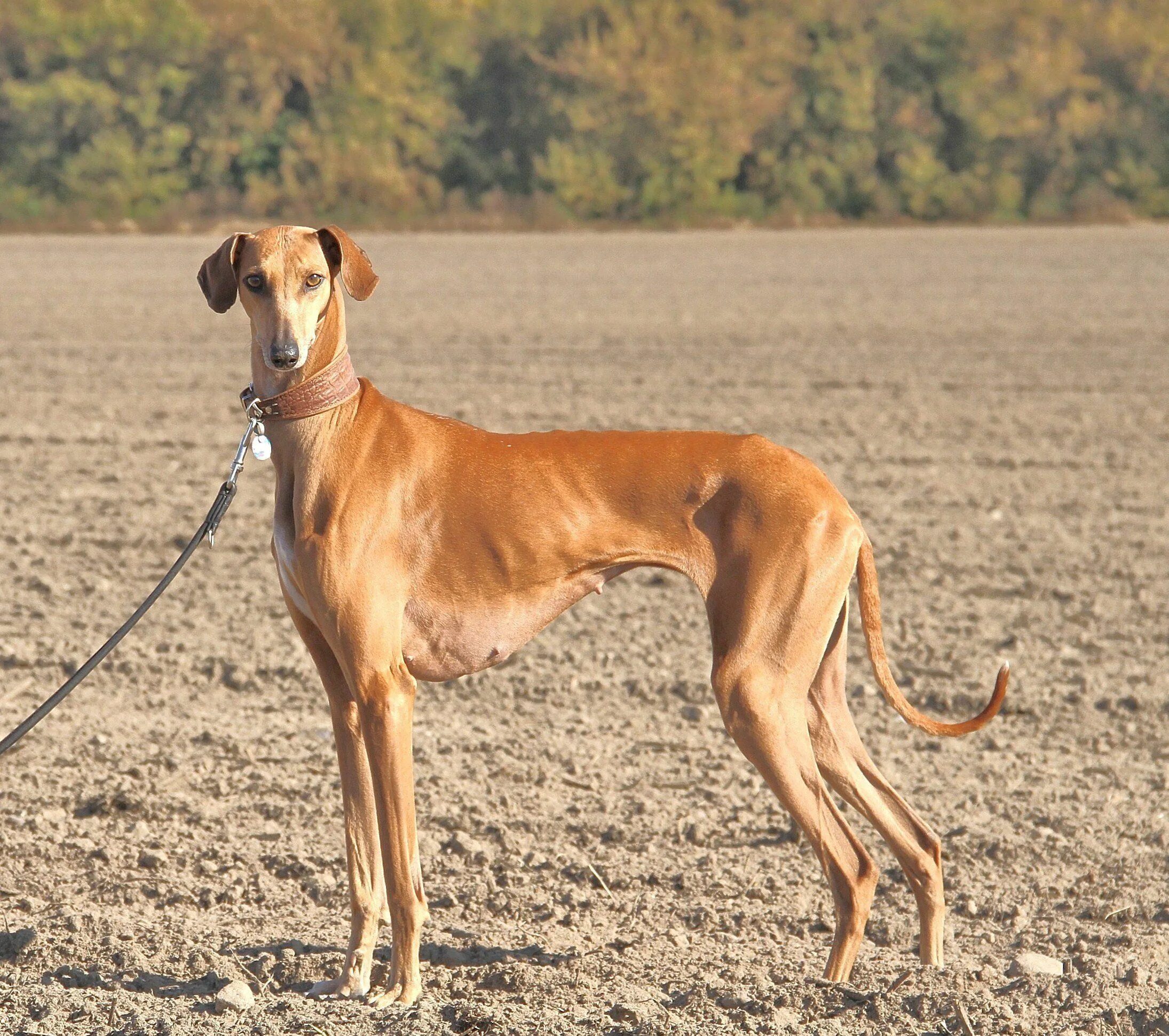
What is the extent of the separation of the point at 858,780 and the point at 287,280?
2202mm

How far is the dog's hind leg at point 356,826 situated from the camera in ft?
15.0

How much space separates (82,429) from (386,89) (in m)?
55.6

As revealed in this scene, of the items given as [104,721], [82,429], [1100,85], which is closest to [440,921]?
[104,721]

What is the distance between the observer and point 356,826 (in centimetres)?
465

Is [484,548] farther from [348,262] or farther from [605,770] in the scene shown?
[605,770]

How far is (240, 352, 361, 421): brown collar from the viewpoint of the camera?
4.43 m

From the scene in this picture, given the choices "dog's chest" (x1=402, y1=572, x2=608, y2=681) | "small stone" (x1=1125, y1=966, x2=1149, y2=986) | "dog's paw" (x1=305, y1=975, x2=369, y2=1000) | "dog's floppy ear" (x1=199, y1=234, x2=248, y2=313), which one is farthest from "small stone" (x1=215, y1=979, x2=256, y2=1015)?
"small stone" (x1=1125, y1=966, x2=1149, y2=986)

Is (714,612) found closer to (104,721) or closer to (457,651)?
(457,651)

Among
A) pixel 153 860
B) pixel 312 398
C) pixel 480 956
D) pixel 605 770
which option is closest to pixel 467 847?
pixel 480 956

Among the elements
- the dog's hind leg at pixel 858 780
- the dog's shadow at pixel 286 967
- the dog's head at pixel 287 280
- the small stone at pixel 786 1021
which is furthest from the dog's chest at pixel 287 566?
the small stone at pixel 786 1021

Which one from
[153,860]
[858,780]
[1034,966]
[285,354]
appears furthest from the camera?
[153,860]

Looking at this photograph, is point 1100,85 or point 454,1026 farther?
point 1100,85

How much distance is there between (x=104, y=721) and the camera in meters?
7.46

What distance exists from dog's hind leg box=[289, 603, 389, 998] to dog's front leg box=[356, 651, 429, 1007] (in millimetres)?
130
